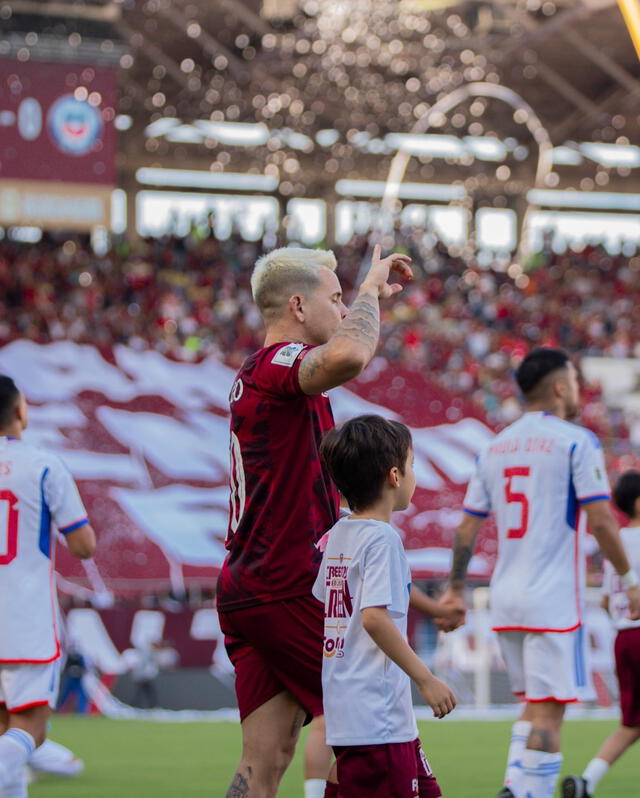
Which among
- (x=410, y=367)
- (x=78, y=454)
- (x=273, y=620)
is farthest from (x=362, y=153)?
(x=273, y=620)

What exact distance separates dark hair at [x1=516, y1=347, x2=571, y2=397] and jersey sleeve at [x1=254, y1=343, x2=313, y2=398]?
2.21 m

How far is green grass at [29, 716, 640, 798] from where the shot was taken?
325 inches

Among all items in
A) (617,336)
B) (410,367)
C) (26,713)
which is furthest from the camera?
(617,336)

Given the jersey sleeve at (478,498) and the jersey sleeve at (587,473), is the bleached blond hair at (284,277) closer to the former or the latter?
the jersey sleeve at (587,473)

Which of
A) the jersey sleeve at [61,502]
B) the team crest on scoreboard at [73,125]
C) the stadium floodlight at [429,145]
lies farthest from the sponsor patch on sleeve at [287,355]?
the stadium floodlight at [429,145]

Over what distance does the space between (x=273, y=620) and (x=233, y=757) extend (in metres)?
5.93

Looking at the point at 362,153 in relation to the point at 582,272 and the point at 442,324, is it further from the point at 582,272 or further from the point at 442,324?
the point at 442,324

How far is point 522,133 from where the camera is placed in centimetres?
3691

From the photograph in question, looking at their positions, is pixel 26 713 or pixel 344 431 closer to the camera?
pixel 344 431

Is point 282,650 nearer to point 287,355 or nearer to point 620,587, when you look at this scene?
point 287,355

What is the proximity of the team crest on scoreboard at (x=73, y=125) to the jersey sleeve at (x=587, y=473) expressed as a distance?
17237 millimetres

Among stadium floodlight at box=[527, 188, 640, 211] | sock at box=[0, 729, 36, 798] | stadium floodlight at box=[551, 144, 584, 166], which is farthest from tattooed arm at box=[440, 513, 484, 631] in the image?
stadium floodlight at box=[527, 188, 640, 211]

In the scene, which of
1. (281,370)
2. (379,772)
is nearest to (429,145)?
(281,370)

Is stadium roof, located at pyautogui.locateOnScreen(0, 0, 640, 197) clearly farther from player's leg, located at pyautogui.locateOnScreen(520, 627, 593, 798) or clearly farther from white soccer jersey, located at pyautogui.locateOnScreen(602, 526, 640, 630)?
player's leg, located at pyautogui.locateOnScreen(520, 627, 593, 798)
